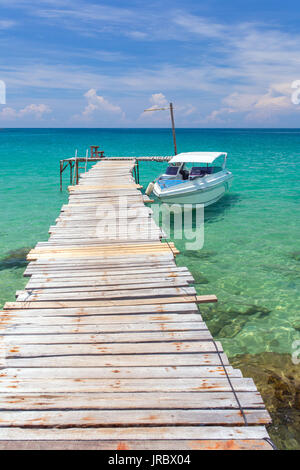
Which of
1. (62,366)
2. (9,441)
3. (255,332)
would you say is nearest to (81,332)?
(62,366)

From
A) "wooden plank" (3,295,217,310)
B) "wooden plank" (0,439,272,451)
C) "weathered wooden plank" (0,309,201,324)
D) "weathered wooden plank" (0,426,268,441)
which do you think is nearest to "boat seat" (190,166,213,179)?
"wooden plank" (3,295,217,310)

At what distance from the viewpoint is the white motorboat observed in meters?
17.2

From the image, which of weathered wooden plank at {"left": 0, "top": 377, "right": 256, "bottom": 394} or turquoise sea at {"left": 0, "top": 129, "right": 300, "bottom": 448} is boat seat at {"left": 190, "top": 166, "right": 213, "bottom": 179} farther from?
weathered wooden plank at {"left": 0, "top": 377, "right": 256, "bottom": 394}

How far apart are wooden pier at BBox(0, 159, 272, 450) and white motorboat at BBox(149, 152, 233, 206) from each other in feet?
33.5

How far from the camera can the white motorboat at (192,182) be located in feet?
56.4

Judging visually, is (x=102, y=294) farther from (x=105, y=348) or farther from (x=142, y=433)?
(x=142, y=433)

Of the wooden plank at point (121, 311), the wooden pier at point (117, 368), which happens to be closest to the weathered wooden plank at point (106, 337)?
the wooden pier at point (117, 368)

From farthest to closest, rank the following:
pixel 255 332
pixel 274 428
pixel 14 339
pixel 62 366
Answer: pixel 255 332 < pixel 274 428 < pixel 14 339 < pixel 62 366

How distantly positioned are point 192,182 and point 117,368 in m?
14.5

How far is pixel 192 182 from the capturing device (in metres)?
17.7

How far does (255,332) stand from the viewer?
8.22m

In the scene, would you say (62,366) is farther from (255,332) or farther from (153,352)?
(255,332)

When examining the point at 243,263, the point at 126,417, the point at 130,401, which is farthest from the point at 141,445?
the point at 243,263

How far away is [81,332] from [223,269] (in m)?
7.77
